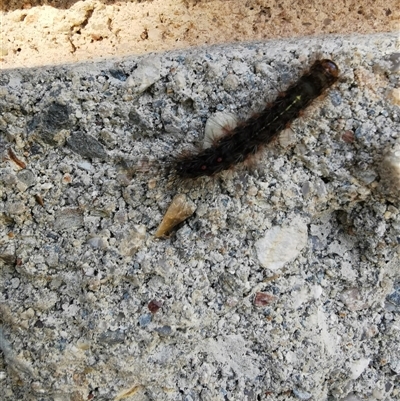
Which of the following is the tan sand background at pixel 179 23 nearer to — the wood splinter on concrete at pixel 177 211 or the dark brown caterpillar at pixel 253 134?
the dark brown caterpillar at pixel 253 134

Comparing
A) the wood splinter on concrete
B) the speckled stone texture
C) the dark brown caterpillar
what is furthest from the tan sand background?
the wood splinter on concrete

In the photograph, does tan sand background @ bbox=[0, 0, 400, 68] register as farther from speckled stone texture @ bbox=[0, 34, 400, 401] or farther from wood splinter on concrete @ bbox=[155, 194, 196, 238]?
wood splinter on concrete @ bbox=[155, 194, 196, 238]

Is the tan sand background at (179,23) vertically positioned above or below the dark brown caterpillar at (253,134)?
above

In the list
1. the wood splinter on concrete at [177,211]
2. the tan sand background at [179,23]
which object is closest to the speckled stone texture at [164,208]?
the wood splinter on concrete at [177,211]

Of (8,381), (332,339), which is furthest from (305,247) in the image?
(8,381)

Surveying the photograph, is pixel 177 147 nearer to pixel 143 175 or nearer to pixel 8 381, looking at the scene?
pixel 143 175
